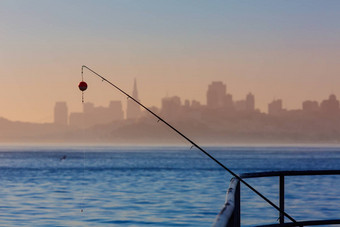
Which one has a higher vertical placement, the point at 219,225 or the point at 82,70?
the point at 82,70

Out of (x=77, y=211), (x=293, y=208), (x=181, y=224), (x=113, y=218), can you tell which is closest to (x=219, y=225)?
(x=181, y=224)

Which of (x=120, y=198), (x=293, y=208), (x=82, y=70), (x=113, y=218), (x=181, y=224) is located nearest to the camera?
(x=82, y=70)

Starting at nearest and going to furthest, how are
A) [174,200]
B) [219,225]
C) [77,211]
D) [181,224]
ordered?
1. [219,225]
2. [181,224]
3. [77,211]
4. [174,200]

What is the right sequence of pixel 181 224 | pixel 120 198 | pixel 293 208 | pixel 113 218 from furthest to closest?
pixel 120 198, pixel 293 208, pixel 113 218, pixel 181 224

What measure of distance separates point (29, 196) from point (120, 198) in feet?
20.1

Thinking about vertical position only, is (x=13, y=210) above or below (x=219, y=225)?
below

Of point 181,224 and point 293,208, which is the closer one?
point 181,224

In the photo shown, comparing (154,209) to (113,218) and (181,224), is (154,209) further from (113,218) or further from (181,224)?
(181,224)

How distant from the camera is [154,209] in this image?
Answer: 32.1m

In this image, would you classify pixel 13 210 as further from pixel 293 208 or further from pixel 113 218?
pixel 293 208

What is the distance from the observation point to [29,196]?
142 ft

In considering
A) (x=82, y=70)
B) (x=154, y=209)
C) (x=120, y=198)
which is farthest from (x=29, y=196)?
(x=82, y=70)

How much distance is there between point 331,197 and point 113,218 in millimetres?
18406

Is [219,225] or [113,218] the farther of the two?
[113,218]
